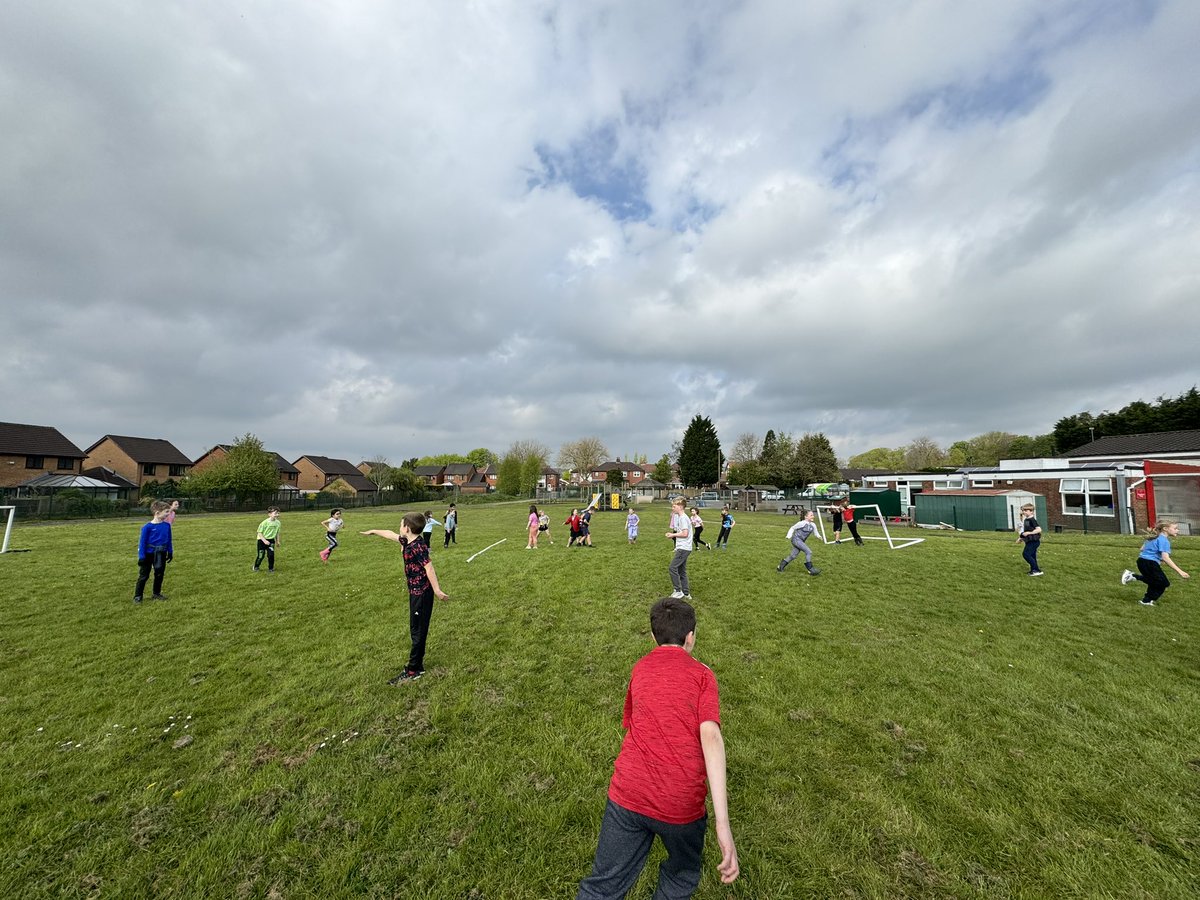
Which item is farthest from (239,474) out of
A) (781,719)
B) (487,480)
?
(487,480)

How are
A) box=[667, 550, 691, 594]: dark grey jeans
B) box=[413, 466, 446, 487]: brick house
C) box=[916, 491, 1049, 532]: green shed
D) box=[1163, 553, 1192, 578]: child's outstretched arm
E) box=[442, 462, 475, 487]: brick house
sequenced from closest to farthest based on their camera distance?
box=[1163, 553, 1192, 578]: child's outstretched arm → box=[667, 550, 691, 594]: dark grey jeans → box=[916, 491, 1049, 532]: green shed → box=[413, 466, 446, 487]: brick house → box=[442, 462, 475, 487]: brick house

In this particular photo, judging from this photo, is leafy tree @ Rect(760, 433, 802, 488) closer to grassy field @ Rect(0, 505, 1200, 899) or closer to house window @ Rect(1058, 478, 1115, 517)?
house window @ Rect(1058, 478, 1115, 517)

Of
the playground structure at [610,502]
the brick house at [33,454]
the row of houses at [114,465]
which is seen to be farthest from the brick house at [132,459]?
the playground structure at [610,502]

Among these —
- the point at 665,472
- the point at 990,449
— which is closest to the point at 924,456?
the point at 990,449

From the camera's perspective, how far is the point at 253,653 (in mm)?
7414

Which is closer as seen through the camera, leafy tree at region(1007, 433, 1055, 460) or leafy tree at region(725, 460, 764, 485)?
leafy tree at region(725, 460, 764, 485)

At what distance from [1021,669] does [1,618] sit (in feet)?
57.4

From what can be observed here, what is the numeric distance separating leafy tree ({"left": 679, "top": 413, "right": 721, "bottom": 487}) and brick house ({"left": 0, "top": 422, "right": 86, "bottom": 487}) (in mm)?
87399

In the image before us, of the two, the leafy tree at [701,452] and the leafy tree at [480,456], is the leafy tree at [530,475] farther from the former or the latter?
the leafy tree at [480,456]

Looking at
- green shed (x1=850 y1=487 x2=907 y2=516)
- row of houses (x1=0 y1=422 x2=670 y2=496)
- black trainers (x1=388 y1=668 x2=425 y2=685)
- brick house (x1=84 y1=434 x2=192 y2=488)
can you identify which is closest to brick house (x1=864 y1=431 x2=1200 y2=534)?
green shed (x1=850 y1=487 x2=907 y2=516)

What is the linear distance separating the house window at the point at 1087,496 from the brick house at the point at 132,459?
89014 millimetres

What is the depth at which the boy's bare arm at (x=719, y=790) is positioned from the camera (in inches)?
82.1

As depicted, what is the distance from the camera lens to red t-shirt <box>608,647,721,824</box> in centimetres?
244

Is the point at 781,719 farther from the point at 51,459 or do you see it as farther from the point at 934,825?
the point at 51,459
